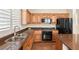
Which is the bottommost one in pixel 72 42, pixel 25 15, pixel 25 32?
pixel 72 42

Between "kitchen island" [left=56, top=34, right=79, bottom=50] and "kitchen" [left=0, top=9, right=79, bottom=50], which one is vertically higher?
"kitchen" [left=0, top=9, right=79, bottom=50]

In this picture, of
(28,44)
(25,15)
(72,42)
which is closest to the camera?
(28,44)

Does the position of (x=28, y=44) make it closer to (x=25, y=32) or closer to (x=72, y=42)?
(x=25, y=32)

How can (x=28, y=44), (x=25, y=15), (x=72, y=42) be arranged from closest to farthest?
(x=28, y=44) < (x=25, y=15) < (x=72, y=42)

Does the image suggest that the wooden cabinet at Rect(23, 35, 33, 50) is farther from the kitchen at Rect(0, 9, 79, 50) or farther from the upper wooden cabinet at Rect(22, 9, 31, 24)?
the upper wooden cabinet at Rect(22, 9, 31, 24)

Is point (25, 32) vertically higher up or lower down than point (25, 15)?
lower down

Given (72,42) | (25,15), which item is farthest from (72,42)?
(25,15)

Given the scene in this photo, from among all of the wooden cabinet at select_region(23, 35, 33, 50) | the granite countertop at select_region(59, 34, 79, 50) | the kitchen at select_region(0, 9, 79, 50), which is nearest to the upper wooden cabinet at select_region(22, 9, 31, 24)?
the kitchen at select_region(0, 9, 79, 50)

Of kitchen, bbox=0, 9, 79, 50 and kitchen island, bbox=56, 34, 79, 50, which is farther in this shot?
kitchen island, bbox=56, 34, 79, 50

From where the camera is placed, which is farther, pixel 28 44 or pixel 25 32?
pixel 25 32

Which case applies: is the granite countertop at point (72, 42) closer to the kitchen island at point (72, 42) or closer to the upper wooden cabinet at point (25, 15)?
the kitchen island at point (72, 42)
